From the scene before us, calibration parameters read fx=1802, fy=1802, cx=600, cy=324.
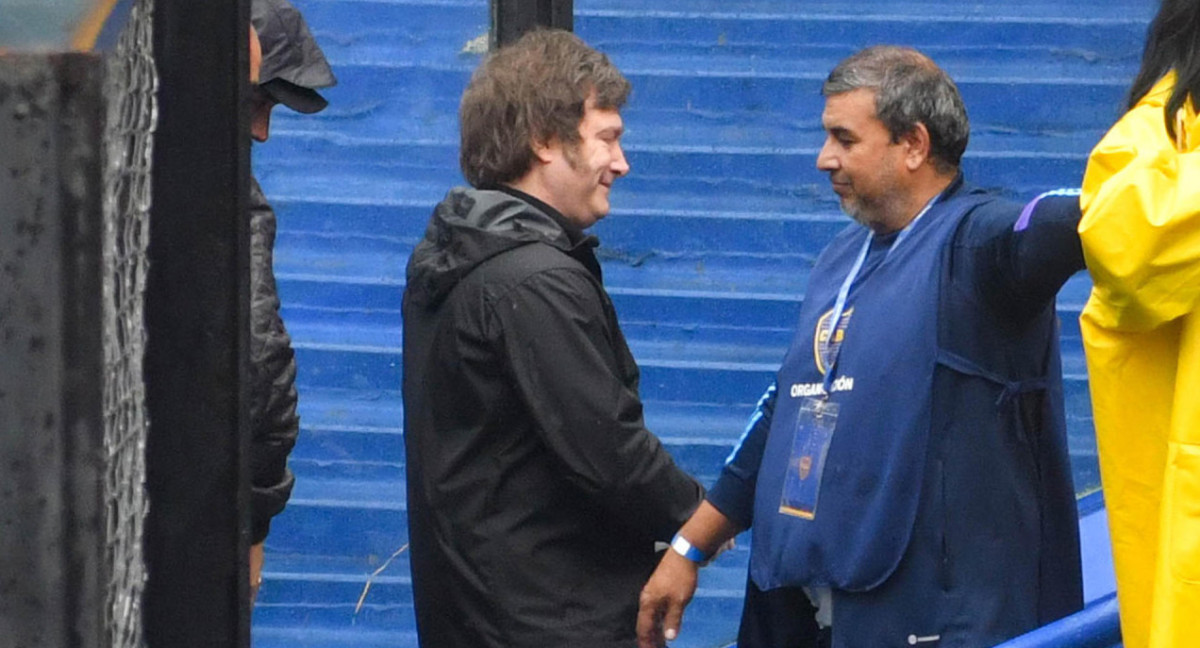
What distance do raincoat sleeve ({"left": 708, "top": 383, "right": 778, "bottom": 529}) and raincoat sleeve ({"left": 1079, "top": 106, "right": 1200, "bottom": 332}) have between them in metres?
1.13

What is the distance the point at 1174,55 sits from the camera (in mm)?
2277

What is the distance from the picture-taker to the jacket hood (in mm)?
3047

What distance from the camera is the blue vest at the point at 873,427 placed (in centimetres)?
280

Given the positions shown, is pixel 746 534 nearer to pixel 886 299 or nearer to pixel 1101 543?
pixel 1101 543

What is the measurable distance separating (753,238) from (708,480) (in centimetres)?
66

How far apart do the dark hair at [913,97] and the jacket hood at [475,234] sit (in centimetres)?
58

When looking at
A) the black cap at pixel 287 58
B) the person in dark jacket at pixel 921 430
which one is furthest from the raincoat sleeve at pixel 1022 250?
the black cap at pixel 287 58

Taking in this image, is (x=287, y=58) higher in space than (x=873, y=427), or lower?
higher

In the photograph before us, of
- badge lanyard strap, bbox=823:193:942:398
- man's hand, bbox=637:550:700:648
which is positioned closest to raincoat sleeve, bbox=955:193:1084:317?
badge lanyard strap, bbox=823:193:942:398

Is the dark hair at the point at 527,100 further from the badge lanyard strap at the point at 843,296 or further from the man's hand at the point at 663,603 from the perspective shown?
the man's hand at the point at 663,603

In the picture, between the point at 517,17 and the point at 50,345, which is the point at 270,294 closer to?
the point at 517,17

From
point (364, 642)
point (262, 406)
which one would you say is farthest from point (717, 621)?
point (262, 406)

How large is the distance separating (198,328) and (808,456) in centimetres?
131

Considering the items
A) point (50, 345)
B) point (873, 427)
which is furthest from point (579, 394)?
point (50, 345)
